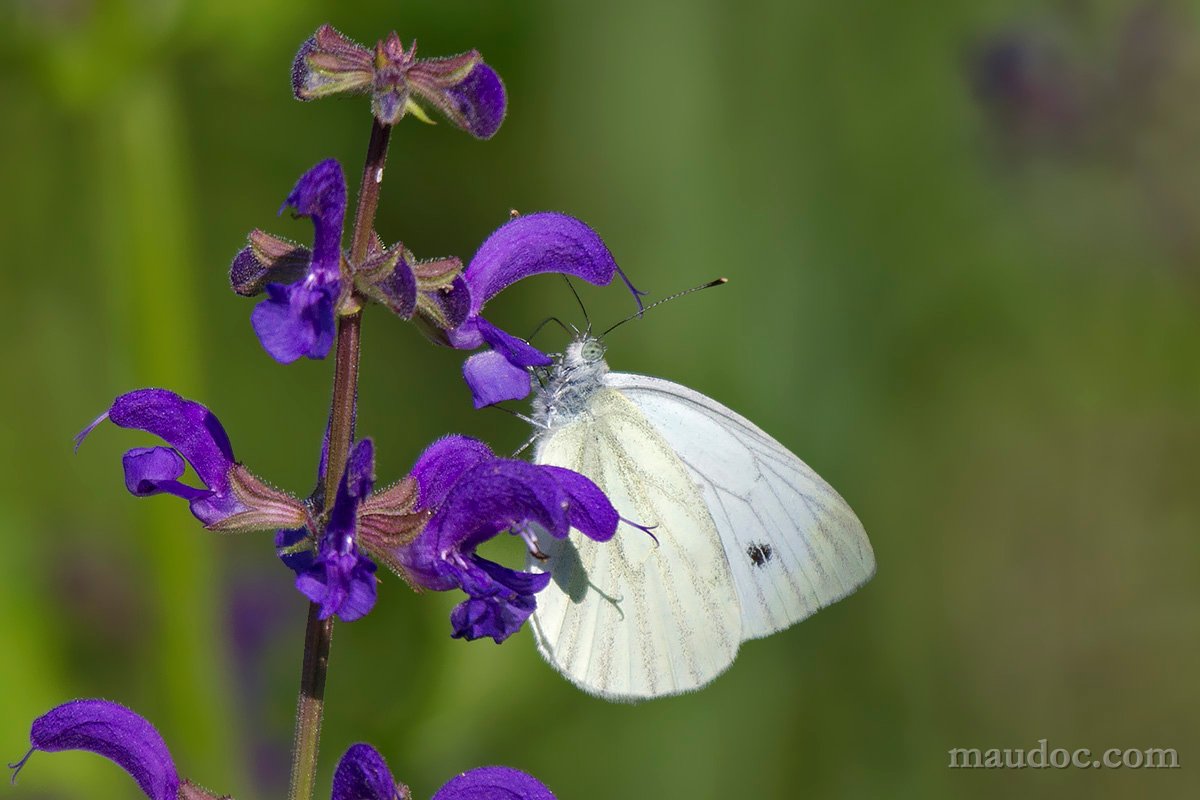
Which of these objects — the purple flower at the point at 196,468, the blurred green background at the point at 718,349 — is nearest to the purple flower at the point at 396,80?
the purple flower at the point at 196,468

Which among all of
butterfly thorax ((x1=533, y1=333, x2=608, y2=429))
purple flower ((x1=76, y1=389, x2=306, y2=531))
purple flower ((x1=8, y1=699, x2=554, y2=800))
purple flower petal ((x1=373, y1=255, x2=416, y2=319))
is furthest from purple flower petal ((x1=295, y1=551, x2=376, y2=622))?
butterfly thorax ((x1=533, y1=333, x2=608, y2=429))

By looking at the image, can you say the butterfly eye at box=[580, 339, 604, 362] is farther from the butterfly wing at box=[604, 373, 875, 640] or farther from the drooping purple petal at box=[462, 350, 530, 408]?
the drooping purple petal at box=[462, 350, 530, 408]

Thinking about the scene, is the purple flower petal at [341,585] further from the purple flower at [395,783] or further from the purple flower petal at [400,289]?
the purple flower petal at [400,289]

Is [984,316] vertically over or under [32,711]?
over

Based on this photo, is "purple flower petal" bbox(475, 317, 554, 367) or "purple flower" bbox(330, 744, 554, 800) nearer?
"purple flower" bbox(330, 744, 554, 800)

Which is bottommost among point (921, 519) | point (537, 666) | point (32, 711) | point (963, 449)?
point (32, 711)

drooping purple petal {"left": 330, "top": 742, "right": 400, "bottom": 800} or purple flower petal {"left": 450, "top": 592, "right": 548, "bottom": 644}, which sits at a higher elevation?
purple flower petal {"left": 450, "top": 592, "right": 548, "bottom": 644}

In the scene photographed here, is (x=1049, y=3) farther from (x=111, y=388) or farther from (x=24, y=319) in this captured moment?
(x=24, y=319)

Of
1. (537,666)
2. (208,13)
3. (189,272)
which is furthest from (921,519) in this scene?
(208,13)
